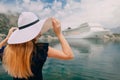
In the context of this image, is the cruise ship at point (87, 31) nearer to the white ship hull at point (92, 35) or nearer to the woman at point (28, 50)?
the white ship hull at point (92, 35)

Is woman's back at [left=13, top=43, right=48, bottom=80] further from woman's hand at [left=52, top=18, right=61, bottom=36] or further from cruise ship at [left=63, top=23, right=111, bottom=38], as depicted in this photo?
cruise ship at [left=63, top=23, right=111, bottom=38]

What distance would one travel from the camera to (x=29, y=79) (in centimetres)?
95

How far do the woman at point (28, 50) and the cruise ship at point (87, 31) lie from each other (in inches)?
1531

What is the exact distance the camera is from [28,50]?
92 cm

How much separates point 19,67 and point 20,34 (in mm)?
105

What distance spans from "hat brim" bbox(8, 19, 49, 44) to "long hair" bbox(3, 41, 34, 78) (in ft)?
0.06

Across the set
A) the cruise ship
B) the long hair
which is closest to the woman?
the long hair

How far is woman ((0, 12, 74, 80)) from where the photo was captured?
2.99 ft

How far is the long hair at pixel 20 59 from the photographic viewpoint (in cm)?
91

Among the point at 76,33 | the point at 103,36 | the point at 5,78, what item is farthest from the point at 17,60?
the point at 76,33

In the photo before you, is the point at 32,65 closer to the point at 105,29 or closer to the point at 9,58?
the point at 9,58

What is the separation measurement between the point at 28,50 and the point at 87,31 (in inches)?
1665

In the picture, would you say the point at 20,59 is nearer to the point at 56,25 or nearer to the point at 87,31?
the point at 56,25

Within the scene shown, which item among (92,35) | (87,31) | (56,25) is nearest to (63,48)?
(56,25)
